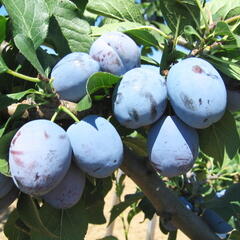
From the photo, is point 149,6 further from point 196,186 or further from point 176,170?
point 176,170

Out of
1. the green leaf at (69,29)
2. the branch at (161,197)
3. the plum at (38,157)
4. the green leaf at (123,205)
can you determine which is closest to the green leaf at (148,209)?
the green leaf at (123,205)

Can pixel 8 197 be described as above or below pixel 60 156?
below

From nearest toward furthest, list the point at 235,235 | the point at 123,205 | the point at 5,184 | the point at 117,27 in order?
the point at 5,184 → the point at 117,27 → the point at 235,235 → the point at 123,205

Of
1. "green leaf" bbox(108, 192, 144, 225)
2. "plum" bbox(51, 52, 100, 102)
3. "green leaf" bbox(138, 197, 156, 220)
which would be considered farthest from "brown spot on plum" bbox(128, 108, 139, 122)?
"green leaf" bbox(138, 197, 156, 220)

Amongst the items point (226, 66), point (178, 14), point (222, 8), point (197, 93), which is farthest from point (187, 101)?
point (222, 8)

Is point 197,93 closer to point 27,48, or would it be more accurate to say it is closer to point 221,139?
point 221,139

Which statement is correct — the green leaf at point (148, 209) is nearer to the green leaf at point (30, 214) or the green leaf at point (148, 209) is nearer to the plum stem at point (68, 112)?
the green leaf at point (30, 214)
